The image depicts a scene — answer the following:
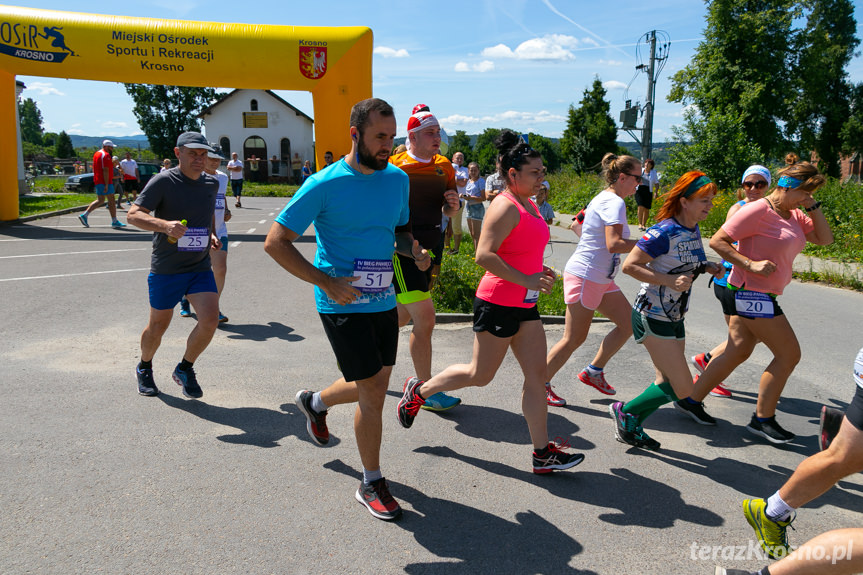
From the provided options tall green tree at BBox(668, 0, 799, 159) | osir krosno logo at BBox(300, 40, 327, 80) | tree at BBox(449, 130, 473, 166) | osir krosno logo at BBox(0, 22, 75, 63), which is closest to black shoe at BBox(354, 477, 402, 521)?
osir krosno logo at BBox(300, 40, 327, 80)

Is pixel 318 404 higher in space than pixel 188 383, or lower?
higher

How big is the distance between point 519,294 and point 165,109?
71.8 metres

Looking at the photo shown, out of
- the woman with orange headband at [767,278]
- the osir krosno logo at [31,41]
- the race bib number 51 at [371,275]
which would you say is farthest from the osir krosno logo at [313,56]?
the race bib number 51 at [371,275]

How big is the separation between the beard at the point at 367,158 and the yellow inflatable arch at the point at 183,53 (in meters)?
12.2

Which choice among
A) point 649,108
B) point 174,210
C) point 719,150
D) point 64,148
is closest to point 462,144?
point 64,148

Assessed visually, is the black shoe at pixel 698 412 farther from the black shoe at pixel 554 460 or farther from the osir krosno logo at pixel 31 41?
the osir krosno logo at pixel 31 41

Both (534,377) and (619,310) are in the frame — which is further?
(619,310)

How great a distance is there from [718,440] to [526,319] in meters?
1.82

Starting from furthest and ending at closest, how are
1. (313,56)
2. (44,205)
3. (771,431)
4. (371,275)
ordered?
1. (44,205)
2. (313,56)
3. (771,431)
4. (371,275)

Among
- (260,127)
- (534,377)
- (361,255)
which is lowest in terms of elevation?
(534,377)

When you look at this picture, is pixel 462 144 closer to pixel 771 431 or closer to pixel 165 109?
pixel 165 109

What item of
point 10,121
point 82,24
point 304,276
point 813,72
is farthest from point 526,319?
point 813,72

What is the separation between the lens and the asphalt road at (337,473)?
114 inches

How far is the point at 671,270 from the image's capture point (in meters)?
3.93
